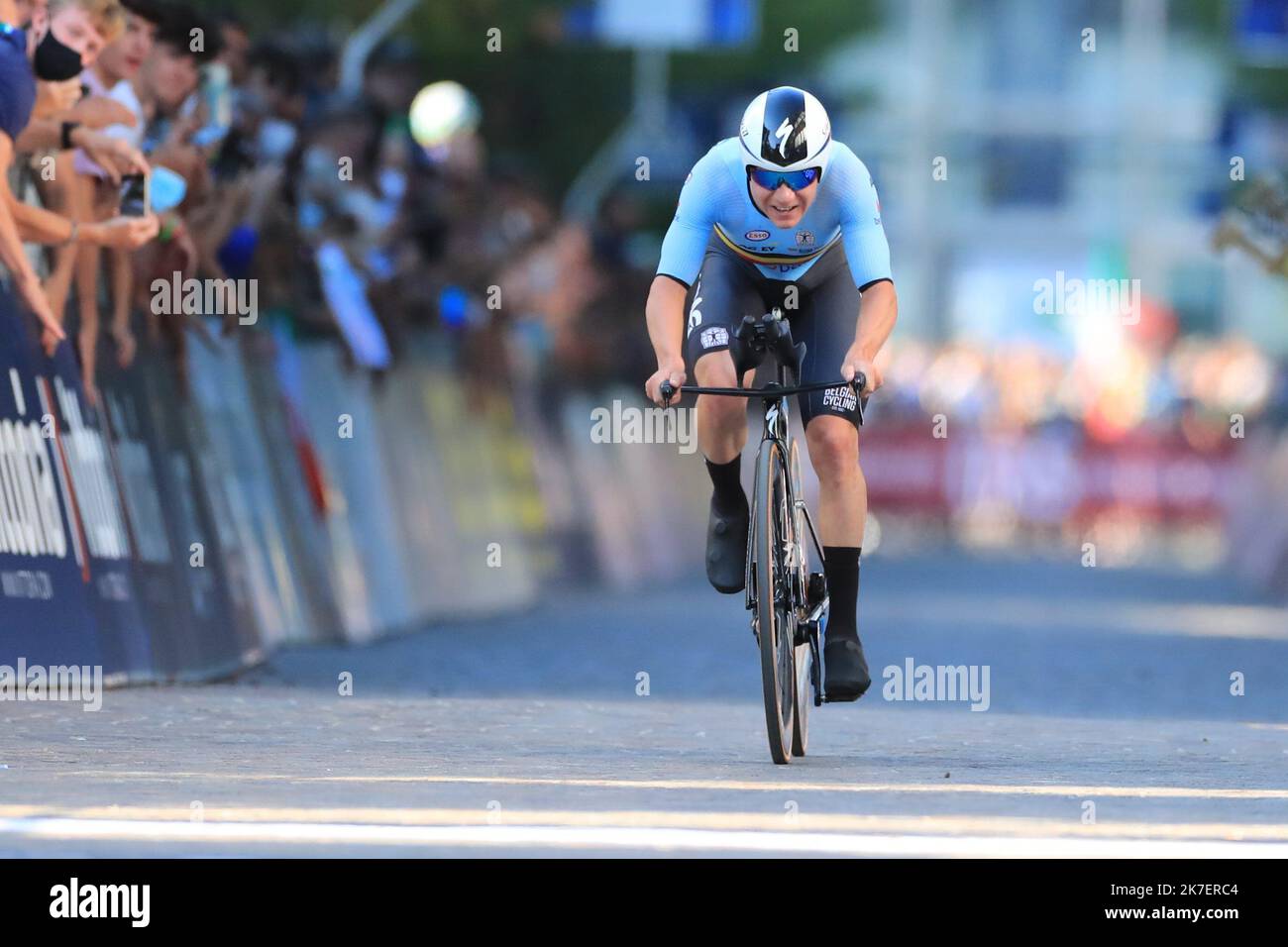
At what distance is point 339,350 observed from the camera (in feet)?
62.1

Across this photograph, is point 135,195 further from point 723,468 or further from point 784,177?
point 784,177

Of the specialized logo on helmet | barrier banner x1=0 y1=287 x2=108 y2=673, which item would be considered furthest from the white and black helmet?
barrier banner x1=0 y1=287 x2=108 y2=673

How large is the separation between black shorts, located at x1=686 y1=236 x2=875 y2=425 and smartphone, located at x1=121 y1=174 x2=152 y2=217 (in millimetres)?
3262

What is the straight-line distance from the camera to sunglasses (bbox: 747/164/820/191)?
1062cm

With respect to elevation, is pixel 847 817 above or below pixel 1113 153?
below

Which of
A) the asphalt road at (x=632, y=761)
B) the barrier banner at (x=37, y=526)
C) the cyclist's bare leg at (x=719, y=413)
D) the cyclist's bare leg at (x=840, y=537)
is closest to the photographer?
the asphalt road at (x=632, y=761)

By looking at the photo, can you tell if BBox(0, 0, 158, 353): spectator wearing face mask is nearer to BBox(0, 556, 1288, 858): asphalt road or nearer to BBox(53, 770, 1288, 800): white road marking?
BBox(0, 556, 1288, 858): asphalt road

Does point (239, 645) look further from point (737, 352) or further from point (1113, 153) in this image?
point (1113, 153)

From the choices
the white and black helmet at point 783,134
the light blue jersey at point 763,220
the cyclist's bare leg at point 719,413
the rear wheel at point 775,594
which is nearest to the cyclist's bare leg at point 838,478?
the rear wheel at point 775,594

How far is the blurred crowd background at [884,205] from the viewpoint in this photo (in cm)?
1738

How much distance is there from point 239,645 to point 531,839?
691 centimetres

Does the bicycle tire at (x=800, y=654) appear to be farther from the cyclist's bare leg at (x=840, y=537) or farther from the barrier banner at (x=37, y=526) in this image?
the barrier banner at (x=37, y=526)

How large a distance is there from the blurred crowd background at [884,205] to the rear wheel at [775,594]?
380 centimetres

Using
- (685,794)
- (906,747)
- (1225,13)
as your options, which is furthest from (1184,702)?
(1225,13)
